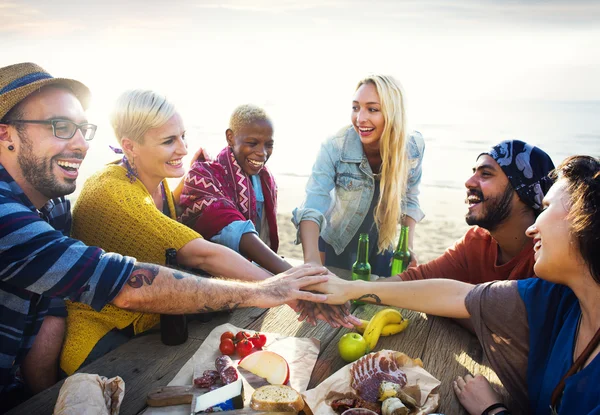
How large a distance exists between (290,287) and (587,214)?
1590 mm

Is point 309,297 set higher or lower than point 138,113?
lower

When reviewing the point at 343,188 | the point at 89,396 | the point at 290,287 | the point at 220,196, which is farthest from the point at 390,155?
the point at 89,396

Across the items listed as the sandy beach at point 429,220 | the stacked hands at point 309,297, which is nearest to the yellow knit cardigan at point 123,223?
the stacked hands at point 309,297

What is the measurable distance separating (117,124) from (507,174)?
257 cm

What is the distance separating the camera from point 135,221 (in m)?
2.81

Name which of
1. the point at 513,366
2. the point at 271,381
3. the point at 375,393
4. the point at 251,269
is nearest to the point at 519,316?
the point at 513,366

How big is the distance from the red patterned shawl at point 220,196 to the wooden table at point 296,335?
84cm

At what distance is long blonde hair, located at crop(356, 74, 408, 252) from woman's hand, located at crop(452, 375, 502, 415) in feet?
7.65

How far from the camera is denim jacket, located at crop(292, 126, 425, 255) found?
14.2ft

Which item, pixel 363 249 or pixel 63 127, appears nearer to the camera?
pixel 63 127

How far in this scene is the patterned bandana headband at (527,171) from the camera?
2998 millimetres

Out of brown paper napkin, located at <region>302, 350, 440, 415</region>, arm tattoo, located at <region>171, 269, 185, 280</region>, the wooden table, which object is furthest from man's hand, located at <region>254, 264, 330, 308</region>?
brown paper napkin, located at <region>302, 350, 440, 415</region>

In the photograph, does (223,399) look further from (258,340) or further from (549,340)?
(549,340)

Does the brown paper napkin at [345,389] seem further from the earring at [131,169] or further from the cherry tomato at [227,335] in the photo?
the earring at [131,169]
